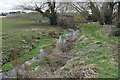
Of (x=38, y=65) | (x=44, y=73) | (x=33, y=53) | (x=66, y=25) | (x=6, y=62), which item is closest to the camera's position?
(x=44, y=73)

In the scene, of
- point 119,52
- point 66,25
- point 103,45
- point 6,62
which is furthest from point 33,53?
point 66,25

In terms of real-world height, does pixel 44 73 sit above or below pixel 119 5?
below

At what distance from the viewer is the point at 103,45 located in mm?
18094

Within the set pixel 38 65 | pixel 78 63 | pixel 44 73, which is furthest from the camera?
pixel 38 65

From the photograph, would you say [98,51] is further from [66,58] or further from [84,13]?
[84,13]

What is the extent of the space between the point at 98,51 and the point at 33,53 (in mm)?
5509

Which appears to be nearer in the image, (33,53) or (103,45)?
(103,45)

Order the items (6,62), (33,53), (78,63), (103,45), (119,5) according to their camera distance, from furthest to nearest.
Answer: (119,5) < (33,53) < (103,45) < (6,62) < (78,63)

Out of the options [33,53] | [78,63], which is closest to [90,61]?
[78,63]

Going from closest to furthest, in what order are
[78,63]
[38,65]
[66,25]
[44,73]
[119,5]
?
[44,73] < [78,63] < [38,65] < [119,5] < [66,25]

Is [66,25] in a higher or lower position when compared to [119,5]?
lower

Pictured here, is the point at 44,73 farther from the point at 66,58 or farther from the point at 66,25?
the point at 66,25

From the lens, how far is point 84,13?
4394 centimetres

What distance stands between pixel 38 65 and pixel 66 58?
6.82 ft
